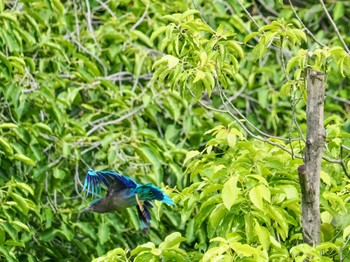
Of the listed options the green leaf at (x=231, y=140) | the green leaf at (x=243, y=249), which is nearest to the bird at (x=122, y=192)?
the green leaf at (x=231, y=140)

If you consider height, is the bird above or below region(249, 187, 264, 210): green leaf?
below

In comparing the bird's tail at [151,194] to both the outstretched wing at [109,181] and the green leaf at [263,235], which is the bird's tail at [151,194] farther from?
the green leaf at [263,235]

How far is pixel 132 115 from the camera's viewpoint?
6.11 m

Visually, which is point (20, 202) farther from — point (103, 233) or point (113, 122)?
point (113, 122)

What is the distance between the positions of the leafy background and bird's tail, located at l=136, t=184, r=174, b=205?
0.11 meters

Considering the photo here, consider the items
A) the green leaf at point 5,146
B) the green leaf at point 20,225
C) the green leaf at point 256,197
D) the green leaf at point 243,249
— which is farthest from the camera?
the green leaf at point 5,146

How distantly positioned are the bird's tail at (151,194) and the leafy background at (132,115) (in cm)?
11

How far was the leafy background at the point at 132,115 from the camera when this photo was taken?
360cm

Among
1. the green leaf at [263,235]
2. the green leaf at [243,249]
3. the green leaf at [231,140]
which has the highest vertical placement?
the green leaf at [231,140]

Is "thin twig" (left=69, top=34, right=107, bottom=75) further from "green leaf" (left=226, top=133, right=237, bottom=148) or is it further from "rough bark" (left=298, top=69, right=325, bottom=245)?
"rough bark" (left=298, top=69, right=325, bottom=245)

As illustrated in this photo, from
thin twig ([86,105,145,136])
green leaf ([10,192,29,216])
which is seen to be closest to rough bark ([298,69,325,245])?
green leaf ([10,192,29,216])

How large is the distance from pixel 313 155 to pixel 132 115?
9.54 ft

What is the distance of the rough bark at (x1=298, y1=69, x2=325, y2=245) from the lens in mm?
3260

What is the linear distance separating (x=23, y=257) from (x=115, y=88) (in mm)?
1061
